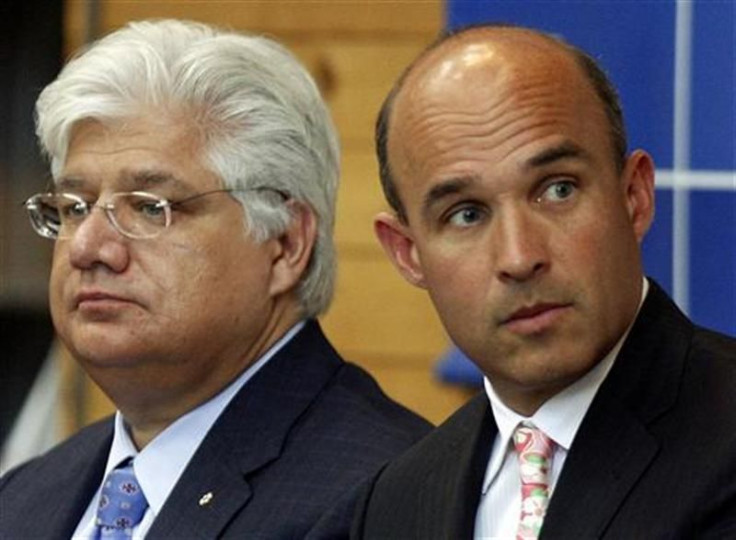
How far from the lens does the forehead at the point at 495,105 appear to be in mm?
2973

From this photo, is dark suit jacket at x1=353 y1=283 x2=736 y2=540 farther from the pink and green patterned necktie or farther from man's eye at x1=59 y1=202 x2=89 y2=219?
man's eye at x1=59 y1=202 x2=89 y2=219

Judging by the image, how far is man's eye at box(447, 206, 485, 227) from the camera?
117 inches

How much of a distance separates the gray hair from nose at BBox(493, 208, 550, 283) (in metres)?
0.85

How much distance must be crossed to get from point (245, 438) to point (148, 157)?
18.8 inches

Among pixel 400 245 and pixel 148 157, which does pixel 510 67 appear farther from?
pixel 148 157

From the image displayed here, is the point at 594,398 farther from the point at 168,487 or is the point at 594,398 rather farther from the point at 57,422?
the point at 57,422

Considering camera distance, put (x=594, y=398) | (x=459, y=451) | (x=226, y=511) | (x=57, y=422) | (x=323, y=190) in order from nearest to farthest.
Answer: (x=594, y=398) → (x=459, y=451) → (x=226, y=511) → (x=323, y=190) → (x=57, y=422)

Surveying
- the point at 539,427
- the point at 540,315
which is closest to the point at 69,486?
the point at 539,427

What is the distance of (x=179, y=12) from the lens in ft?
17.1

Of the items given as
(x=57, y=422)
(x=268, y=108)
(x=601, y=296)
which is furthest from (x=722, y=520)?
(x=57, y=422)

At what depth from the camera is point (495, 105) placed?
3.00m

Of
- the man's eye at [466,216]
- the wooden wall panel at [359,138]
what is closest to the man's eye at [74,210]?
the man's eye at [466,216]

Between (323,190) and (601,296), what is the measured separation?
0.97 meters

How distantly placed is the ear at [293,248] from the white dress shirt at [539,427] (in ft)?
2.46
